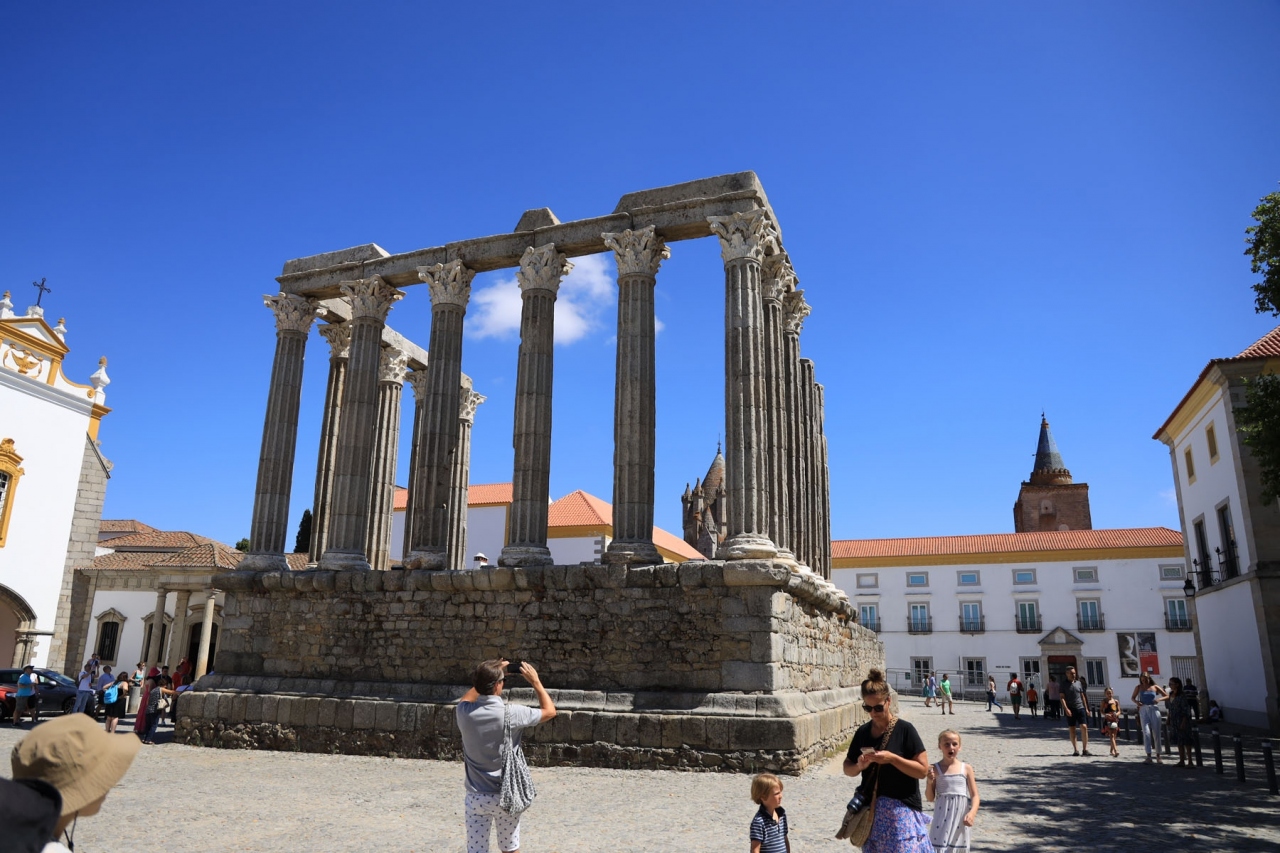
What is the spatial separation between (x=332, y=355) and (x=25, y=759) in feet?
58.4

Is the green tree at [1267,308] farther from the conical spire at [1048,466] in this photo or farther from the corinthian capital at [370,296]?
the conical spire at [1048,466]

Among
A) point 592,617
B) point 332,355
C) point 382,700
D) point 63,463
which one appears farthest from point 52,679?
point 592,617

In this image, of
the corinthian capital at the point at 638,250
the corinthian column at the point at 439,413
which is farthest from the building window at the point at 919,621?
the corinthian capital at the point at 638,250

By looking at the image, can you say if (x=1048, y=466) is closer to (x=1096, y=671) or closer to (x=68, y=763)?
(x=1096, y=671)

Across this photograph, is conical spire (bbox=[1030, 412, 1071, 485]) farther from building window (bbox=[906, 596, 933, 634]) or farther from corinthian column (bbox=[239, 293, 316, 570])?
corinthian column (bbox=[239, 293, 316, 570])

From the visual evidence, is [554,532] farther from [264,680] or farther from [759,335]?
[759,335]

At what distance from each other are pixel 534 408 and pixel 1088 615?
3976 cm

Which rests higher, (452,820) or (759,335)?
(759,335)

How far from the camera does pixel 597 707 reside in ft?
39.9

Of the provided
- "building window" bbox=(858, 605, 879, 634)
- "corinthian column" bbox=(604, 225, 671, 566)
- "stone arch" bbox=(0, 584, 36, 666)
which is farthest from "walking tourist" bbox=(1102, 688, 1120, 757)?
"building window" bbox=(858, 605, 879, 634)

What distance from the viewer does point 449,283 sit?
15.9 m

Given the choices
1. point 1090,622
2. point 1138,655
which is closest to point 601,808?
point 1090,622

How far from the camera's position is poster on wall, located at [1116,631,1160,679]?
138 feet

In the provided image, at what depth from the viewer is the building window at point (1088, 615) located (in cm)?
4341
